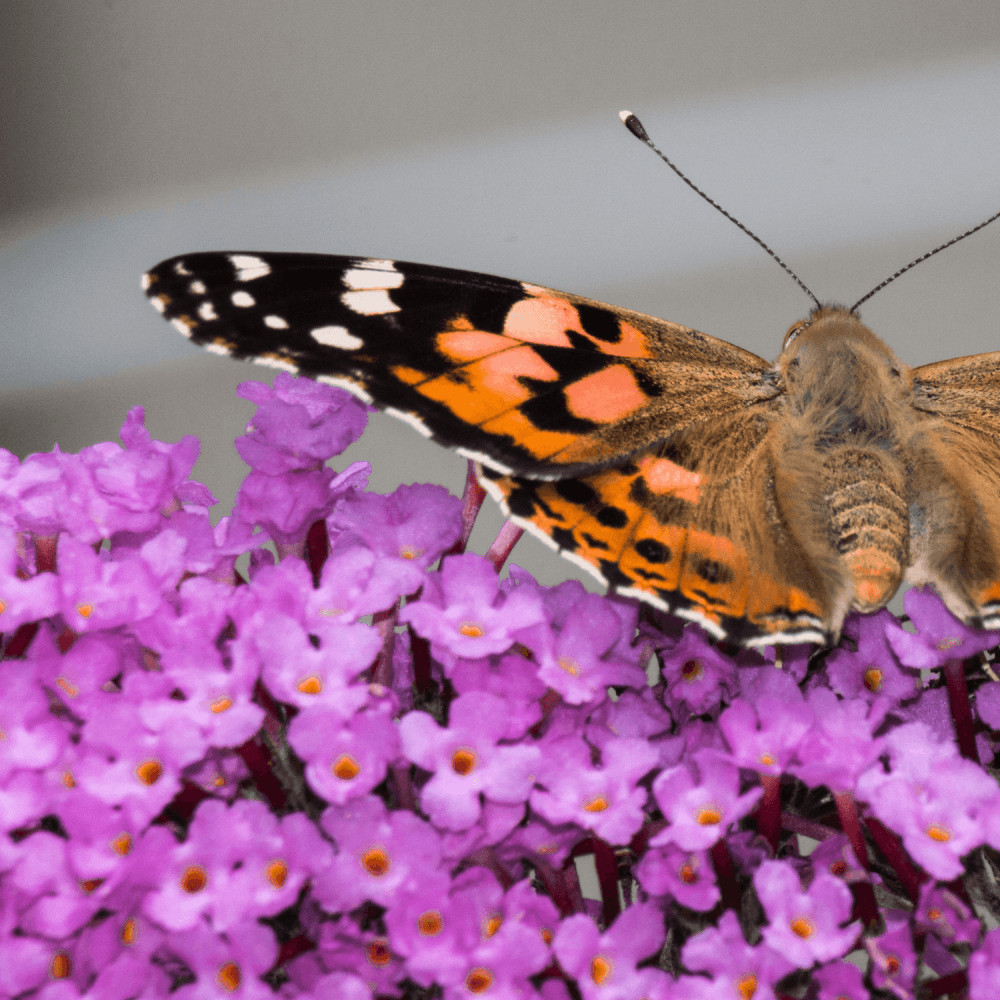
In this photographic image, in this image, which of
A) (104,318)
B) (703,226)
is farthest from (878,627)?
(104,318)

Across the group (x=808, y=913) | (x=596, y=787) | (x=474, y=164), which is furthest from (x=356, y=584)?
(x=474, y=164)

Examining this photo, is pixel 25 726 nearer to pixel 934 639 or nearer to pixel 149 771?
pixel 149 771

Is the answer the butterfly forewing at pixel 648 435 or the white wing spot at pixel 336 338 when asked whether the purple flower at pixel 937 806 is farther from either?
the white wing spot at pixel 336 338

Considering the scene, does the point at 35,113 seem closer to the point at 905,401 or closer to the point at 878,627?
the point at 905,401

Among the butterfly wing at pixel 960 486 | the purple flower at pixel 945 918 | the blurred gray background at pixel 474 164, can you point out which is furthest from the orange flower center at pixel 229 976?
the blurred gray background at pixel 474 164

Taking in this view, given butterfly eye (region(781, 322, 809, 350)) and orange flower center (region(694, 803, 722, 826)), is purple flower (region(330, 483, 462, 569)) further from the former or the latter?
butterfly eye (region(781, 322, 809, 350))

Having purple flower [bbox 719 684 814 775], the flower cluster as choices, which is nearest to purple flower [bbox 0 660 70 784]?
the flower cluster
